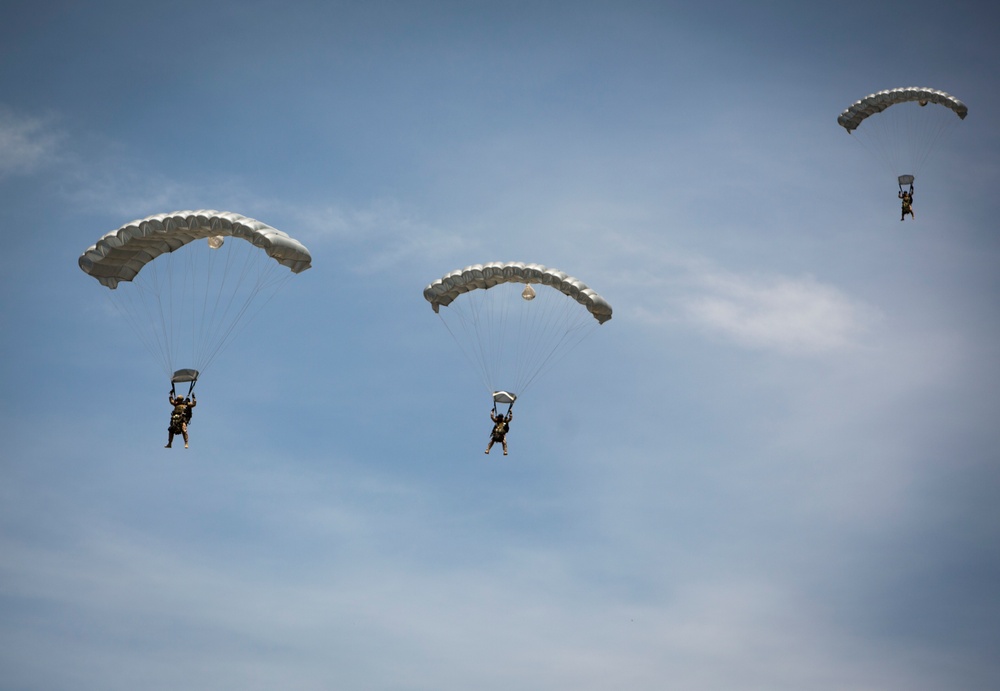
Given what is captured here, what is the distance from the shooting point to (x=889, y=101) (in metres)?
53.4

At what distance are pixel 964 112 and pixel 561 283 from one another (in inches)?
889

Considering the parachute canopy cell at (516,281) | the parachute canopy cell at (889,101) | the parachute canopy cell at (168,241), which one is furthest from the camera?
the parachute canopy cell at (889,101)

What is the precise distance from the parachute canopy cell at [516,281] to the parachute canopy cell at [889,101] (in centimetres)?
1737

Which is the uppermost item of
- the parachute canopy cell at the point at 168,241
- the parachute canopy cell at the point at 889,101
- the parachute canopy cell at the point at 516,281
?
the parachute canopy cell at the point at 889,101

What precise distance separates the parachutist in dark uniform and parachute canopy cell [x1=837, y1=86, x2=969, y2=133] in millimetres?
29828

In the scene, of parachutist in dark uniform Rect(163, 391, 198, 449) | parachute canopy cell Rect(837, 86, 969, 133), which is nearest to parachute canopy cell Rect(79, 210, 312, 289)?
parachutist in dark uniform Rect(163, 391, 198, 449)

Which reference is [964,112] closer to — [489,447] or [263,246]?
[489,447]

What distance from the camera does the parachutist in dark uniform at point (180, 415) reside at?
38.8m

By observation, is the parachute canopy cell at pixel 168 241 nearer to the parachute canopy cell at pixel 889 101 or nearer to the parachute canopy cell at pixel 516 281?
the parachute canopy cell at pixel 516 281

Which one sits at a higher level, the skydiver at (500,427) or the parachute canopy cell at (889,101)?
the parachute canopy cell at (889,101)

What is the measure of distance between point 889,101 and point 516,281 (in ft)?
65.8

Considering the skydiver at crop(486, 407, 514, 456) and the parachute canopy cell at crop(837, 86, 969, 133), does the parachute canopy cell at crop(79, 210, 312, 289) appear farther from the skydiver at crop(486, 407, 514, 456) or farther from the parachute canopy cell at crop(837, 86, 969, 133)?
the parachute canopy cell at crop(837, 86, 969, 133)

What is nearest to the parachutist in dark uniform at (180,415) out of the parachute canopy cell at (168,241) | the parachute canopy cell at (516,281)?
the parachute canopy cell at (168,241)

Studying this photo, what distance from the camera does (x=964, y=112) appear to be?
55.0 m
